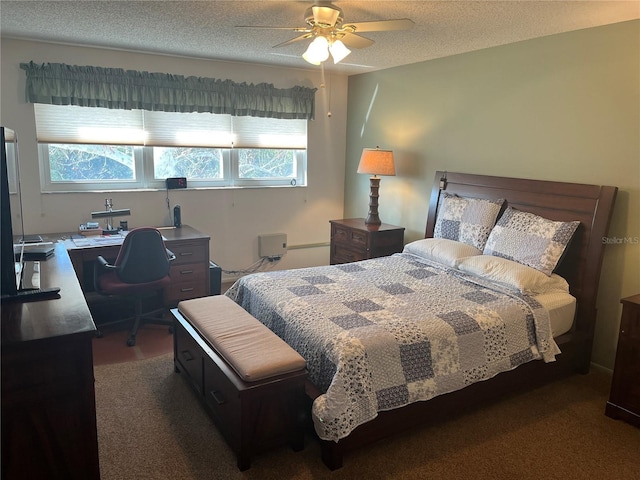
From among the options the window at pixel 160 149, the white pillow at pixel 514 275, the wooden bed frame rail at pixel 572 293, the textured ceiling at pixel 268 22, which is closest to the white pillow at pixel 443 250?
the white pillow at pixel 514 275

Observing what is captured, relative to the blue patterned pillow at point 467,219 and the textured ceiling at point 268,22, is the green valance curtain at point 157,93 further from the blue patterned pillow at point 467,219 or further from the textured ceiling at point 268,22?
the blue patterned pillow at point 467,219

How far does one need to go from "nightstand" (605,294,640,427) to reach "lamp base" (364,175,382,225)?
245 centimetres

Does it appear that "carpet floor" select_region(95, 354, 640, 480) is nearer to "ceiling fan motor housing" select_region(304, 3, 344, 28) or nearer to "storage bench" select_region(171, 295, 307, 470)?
"storage bench" select_region(171, 295, 307, 470)

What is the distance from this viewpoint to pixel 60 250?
8.71 feet

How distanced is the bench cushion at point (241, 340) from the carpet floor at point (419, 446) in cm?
44

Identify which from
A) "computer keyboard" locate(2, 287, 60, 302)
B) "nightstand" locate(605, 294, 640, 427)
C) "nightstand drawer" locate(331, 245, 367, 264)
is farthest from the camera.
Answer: "nightstand drawer" locate(331, 245, 367, 264)

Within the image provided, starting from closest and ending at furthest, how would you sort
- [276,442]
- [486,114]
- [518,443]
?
[276,442] → [518,443] → [486,114]

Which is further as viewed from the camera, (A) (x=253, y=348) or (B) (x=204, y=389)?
(B) (x=204, y=389)

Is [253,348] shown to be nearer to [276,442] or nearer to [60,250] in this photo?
[276,442]

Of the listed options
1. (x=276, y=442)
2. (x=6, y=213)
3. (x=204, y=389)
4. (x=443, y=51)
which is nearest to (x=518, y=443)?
(x=276, y=442)

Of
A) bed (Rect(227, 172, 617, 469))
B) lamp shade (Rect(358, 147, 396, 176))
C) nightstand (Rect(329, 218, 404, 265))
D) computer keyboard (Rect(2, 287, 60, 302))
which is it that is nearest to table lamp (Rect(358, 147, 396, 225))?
lamp shade (Rect(358, 147, 396, 176))

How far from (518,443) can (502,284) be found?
0.98 meters

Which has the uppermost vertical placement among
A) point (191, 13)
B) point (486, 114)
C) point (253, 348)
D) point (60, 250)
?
point (191, 13)

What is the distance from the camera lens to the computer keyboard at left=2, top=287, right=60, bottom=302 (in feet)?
5.58
